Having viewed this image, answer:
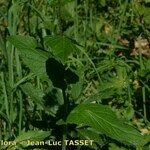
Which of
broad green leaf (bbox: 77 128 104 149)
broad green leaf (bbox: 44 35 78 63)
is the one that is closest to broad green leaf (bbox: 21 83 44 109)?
broad green leaf (bbox: 77 128 104 149)

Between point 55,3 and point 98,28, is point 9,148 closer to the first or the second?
point 55,3

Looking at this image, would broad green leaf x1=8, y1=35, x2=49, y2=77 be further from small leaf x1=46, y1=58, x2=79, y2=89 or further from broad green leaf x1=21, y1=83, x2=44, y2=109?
broad green leaf x1=21, y1=83, x2=44, y2=109

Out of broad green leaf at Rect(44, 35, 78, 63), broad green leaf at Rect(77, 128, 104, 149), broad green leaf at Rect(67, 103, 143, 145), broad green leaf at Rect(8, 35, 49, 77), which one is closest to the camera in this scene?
broad green leaf at Rect(44, 35, 78, 63)

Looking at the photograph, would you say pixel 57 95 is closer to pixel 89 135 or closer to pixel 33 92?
pixel 33 92

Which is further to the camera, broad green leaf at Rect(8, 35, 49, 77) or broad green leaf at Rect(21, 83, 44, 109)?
broad green leaf at Rect(21, 83, 44, 109)

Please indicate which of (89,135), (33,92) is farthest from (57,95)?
(89,135)

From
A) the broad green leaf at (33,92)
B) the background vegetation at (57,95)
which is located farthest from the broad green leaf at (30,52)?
the broad green leaf at (33,92)
